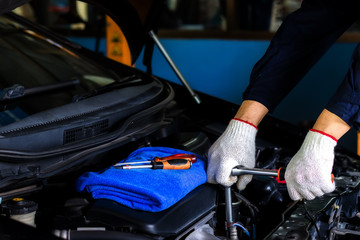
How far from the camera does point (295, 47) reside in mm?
1537

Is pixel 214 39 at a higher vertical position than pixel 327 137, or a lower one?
lower

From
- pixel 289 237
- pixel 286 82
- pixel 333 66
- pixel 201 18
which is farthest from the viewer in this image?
pixel 201 18

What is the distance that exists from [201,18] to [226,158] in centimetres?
334

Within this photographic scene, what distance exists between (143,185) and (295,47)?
0.73 m

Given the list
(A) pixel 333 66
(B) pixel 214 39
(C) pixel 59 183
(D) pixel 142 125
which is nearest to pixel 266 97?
(D) pixel 142 125

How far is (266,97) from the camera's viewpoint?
150 cm

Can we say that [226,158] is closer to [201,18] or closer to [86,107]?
[86,107]

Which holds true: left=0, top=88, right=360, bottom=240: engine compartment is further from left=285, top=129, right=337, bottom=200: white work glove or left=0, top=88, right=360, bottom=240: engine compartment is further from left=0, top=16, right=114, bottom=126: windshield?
left=0, top=16, right=114, bottom=126: windshield

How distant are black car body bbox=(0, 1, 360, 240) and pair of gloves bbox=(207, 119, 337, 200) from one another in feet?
0.19

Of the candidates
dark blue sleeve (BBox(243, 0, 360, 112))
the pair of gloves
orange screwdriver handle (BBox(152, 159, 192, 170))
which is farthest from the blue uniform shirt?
orange screwdriver handle (BBox(152, 159, 192, 170))

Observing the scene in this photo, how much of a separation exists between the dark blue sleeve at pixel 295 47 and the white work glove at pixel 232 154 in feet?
0.51

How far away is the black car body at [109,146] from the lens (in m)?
1.13

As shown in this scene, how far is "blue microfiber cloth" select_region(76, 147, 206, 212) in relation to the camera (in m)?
1.11

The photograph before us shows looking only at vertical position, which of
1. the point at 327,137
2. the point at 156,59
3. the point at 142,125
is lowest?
the point at 156,59
